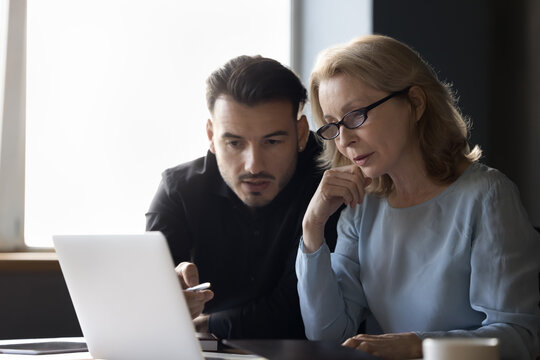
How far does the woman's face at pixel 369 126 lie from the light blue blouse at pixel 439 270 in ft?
0.48

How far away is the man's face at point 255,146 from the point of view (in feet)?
6.79

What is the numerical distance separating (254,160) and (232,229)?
25cm

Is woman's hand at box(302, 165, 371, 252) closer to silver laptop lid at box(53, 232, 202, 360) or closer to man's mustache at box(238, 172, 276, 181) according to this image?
man's mustache at box(238, 172, 276, 181)

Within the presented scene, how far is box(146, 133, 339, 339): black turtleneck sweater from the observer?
7.06 ft

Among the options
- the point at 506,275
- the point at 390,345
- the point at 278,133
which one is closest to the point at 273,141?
the point at 278,133

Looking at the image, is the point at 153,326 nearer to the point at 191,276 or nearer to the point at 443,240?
the point at 191,276

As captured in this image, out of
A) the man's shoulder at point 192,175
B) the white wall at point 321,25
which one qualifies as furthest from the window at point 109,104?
the man's shoulder at point 192,175

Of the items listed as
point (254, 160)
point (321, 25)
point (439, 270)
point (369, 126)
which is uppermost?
point (321, 25)

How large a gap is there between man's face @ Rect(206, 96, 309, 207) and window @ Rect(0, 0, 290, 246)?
2.70 feet

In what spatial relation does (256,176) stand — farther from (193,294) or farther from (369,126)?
(193,294)

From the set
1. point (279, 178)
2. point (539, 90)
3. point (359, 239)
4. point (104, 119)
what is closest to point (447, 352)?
point (359, 239)

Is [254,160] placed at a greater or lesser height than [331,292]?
greater

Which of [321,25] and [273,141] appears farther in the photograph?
[321,25]

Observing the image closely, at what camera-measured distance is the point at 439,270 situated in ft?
5.20
